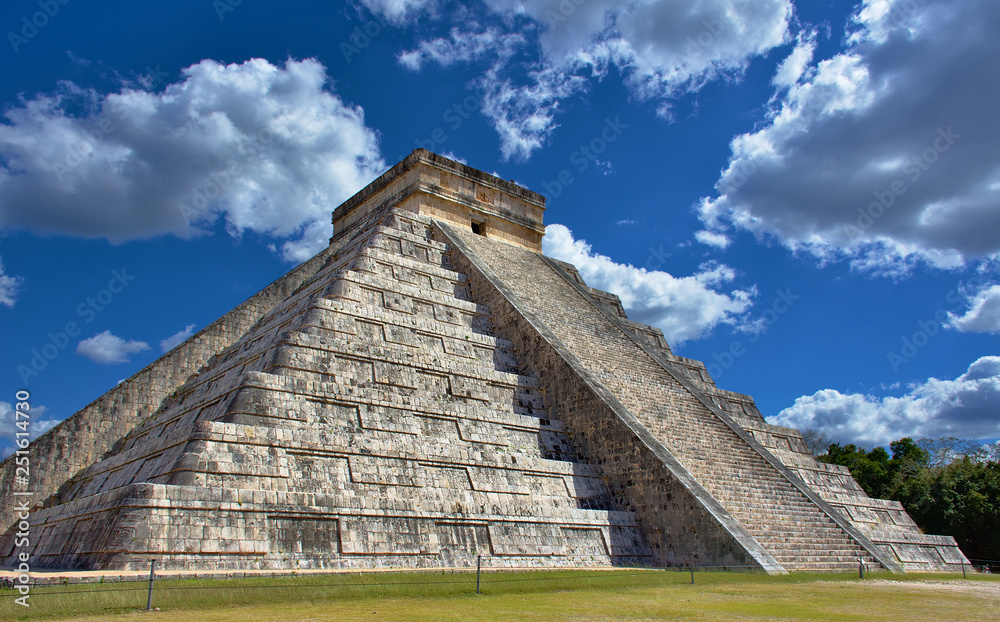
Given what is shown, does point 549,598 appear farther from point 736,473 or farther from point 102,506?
point 736,473

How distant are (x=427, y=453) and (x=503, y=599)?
326cm

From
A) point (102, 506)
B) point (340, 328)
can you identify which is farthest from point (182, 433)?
point (340, 328)

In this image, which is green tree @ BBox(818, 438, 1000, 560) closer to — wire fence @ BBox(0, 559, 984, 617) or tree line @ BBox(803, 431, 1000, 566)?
tree line @ BBox(803, 431, 1000, 566)

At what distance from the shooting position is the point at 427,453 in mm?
10375

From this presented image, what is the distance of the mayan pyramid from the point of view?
8.53 m

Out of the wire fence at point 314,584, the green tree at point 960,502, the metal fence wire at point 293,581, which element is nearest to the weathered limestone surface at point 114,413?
the metal fence wire at point 293,581

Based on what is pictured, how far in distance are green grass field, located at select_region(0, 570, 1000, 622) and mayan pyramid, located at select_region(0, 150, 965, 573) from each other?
1.05 meters

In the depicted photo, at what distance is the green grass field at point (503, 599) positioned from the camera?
618cm

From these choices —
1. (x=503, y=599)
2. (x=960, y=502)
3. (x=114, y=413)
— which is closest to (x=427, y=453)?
(x=503, y=599)

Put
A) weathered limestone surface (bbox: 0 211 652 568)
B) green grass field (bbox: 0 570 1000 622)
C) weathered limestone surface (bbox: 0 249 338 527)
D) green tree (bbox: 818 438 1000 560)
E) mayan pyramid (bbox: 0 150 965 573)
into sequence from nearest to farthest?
green grass field (bbox: 0 570 1000 622)
weathered limestone surface (bbox: 0 211 652 568)
mayan pyramid (bbox: 0 150 965 573)
weathered limestone surface (bbox: 0 249 338 527)
green tree (bbox: 818 438 1000 560)

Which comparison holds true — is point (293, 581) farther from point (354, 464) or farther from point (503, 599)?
point (354, 464)

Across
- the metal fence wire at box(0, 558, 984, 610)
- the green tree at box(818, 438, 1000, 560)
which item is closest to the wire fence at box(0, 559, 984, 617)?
the metal fence wire at box(0, 558, 984, 610)

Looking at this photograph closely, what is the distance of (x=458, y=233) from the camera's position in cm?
1906

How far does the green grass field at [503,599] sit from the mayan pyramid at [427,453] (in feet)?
3.44
